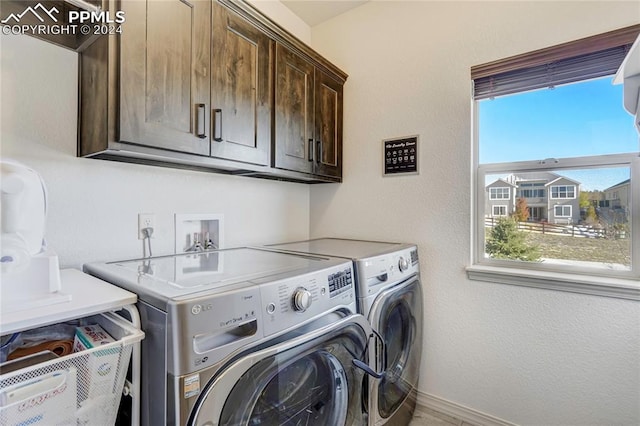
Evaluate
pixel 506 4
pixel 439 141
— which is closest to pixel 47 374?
pixel 439 141

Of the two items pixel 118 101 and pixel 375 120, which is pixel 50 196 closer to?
pixel 118 101

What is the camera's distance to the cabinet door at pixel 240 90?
133 centimetres

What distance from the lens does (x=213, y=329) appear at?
0.77 meters

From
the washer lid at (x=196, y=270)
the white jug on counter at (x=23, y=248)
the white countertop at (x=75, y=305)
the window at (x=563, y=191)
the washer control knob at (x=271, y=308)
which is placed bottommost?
the washer control knob at (x=271, y=308)

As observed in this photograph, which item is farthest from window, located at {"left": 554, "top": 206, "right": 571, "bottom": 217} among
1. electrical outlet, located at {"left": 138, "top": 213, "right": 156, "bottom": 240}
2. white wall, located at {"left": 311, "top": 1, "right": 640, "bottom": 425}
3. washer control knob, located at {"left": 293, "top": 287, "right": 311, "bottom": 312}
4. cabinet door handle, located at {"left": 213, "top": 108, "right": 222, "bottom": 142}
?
electrical outlet, located at {"left": 138, "top": 213, "right": 156, "bottom": 240}

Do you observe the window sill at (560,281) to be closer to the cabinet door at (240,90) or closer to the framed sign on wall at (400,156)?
the framed sign on wall at (400,156)

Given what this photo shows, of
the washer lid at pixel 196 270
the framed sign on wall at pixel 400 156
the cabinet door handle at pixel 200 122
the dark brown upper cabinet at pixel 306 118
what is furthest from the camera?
the framed sign on wall at pixel 400 156

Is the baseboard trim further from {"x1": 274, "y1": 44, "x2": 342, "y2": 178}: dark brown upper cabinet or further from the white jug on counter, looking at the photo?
the white jug on counter

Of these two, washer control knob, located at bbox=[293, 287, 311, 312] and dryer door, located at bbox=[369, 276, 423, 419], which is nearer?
washer control knob, located at bbox=[293, 287, 311, 312]

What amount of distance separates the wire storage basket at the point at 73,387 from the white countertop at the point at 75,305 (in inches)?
3.1

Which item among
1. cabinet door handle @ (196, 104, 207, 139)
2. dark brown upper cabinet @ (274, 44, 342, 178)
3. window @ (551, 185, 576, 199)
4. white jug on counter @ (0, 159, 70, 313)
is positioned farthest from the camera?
dark brown upper cabinet @ (274, 44, 342, 178)

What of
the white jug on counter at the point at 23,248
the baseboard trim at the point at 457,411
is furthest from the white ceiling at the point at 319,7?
the baseboard trim at the point at 457,411

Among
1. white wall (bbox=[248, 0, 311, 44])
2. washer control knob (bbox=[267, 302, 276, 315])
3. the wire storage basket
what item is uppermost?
white wall (bbox=[248, 0, 311, 44])

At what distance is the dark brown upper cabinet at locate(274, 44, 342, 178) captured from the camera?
167 cm
